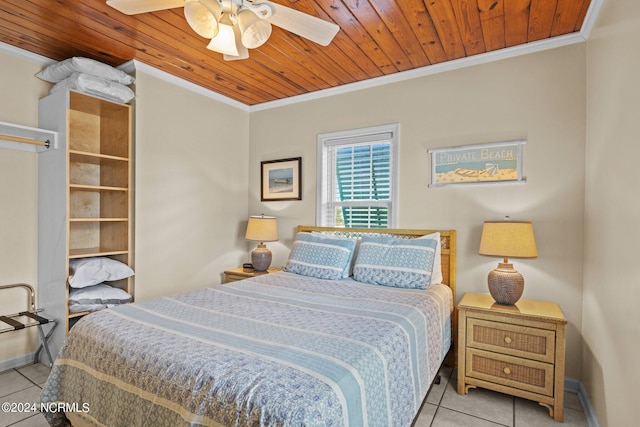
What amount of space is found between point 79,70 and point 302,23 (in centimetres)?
193

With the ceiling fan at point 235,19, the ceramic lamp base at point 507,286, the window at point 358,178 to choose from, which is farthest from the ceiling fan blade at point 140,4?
the ceramic lamp base at point 507,286

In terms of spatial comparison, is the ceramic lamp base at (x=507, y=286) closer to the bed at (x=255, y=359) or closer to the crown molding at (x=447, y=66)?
the bed at (x=255, y=359)

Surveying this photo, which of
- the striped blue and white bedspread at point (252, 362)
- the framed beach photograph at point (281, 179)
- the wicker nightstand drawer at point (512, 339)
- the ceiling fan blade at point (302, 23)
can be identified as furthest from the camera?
the framed beach photograph at point (281, 179)

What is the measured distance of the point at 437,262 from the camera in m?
2.65

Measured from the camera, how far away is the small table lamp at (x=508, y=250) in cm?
225

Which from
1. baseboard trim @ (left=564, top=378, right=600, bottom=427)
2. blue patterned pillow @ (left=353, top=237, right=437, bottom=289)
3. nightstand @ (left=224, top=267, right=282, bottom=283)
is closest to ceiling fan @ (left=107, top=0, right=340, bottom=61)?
blue patterned pillow @ (left=353, top=237, right=437, bottom=289)

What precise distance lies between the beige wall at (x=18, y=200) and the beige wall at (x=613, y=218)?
398cm

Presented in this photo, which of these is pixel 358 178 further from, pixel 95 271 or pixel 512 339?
pixel 95 271

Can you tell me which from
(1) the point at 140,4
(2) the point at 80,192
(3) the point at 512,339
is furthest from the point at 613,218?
(2) the point at 80,192

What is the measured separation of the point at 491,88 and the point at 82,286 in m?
3.62

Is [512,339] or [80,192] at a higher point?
[80,192]

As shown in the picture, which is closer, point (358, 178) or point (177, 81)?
point (177, 81)

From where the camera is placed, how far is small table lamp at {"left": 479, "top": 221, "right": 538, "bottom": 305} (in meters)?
2.25

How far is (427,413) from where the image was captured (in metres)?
2.12
